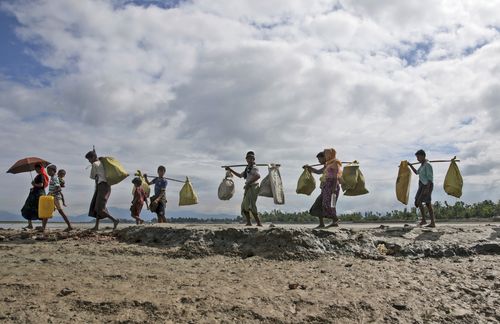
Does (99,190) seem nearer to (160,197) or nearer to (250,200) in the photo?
(160,197)

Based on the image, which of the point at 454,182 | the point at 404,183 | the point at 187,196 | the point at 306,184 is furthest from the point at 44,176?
the point at 454,182

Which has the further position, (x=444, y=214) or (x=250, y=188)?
(x=444, y=214)

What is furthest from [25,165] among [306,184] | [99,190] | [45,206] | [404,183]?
[404,183]

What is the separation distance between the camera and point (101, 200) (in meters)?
9.15

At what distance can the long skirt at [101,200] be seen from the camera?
915 centimetres

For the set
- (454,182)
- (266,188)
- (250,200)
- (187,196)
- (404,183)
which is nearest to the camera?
(250,200)

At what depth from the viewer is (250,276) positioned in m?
5.27

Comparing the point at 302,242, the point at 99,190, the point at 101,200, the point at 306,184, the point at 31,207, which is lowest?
the point at 302,242

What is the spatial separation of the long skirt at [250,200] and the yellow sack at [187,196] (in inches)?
126

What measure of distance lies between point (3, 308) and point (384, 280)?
411cm

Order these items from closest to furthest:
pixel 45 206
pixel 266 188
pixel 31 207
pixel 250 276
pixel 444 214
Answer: pixel 250 276
pixel 45 206
pixel 266 188
pixel 31 207
pixel 444 214

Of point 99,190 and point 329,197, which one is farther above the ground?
point 99,190

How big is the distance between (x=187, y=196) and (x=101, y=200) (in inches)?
132

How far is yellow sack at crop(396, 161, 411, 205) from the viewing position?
34.0 ft
